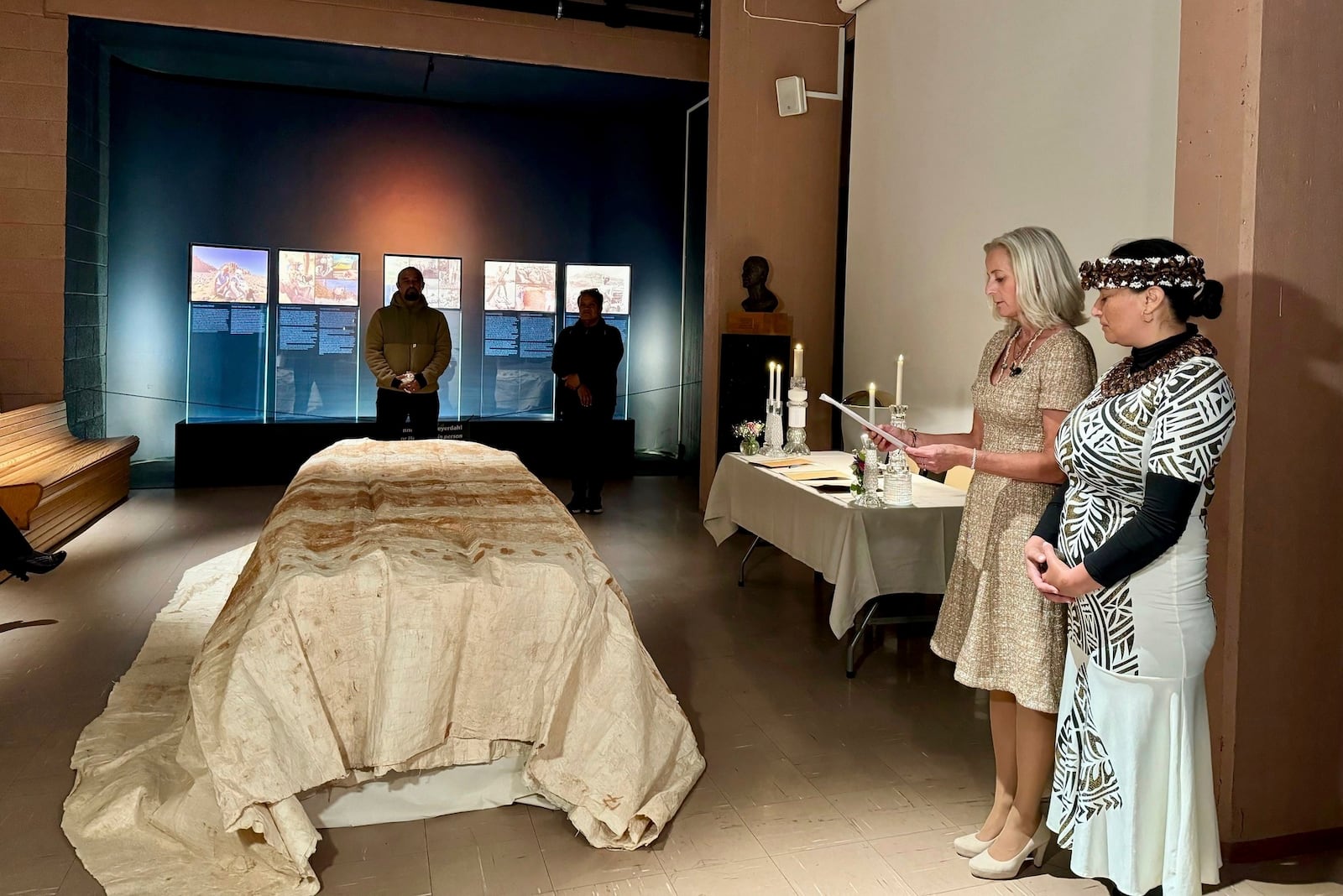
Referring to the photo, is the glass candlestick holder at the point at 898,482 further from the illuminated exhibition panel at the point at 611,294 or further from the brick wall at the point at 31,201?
the brick wall at the point at 31,201

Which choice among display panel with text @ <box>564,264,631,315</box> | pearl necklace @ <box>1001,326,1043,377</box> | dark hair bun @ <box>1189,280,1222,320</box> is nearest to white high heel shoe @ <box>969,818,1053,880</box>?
pearl necklace @ <box>1001,326,1043,377</box>

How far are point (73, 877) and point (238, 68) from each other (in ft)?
25.6

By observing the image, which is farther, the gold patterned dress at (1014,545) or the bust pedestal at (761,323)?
the bust pedestal at (761,323)

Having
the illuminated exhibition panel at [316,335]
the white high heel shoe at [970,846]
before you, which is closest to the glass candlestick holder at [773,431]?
the white high heel shoe at [970,846]

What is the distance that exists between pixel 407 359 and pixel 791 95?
323 centimetres

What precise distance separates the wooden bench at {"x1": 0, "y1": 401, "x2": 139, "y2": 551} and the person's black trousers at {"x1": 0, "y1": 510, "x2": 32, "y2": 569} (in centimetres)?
58

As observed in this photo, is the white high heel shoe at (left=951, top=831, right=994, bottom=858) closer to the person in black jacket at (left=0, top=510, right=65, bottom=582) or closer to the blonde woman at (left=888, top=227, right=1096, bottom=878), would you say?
the blonde woman at (left=888, top=227, right=1096, bottom=878)

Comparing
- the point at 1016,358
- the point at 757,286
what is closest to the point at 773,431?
the point at 757,286

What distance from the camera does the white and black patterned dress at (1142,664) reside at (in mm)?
1903

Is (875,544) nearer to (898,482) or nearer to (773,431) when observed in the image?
(898,482)

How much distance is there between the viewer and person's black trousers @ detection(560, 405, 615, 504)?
7.05 metres

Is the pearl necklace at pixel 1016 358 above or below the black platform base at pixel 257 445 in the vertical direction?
above

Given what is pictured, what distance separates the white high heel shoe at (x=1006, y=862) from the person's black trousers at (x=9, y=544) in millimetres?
4245

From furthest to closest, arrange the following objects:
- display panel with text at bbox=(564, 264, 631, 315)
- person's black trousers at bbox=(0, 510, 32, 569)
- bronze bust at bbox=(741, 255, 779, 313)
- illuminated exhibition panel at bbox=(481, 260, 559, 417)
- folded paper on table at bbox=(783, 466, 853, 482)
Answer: display panel with text at bbox=(564, 264, 631, 315)
illuminated exhibition panel at bbox=(481, 260, 559, 417)
bronze bust at bbox=(741, 255, 779, 313)
person's black trousers at bbox=(0, 510, 32, 569)
folded paper on table at bbox=(783, 466, 853, 482)
